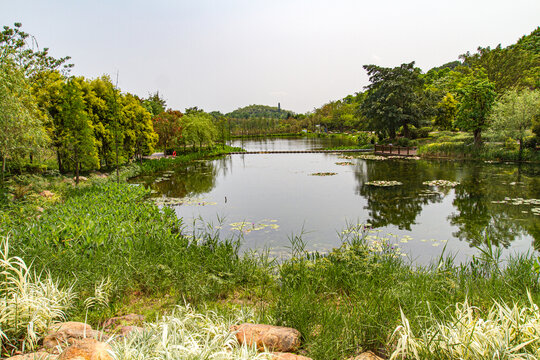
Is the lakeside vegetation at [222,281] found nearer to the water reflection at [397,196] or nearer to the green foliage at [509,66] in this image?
the water reflection at [397,196]

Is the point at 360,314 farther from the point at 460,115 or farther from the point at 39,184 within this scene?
the point at 460,115

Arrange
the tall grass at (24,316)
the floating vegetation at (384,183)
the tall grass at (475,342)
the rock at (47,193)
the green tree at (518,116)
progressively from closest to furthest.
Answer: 1. the tall grass at (475,342)
2. the tall grass at (24,316)
3. the rock at (47,193)
4. the floating vegetation at (384,183)
5. the green tree at (518,116)

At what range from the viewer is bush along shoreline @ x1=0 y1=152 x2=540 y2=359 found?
236 centimetres

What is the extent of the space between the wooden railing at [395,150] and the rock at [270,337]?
2630 cm

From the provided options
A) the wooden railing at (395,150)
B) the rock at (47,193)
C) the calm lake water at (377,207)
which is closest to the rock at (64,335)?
the calm lake water at (377,207)

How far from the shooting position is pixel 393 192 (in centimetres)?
1235

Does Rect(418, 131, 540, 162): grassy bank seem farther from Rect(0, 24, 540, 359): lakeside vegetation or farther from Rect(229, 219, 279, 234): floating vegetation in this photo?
Rect(229, 219, 279, 234): floating vegetation

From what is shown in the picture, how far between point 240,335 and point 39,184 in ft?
33.2

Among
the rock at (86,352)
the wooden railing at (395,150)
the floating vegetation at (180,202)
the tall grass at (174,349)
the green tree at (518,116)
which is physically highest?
the green tree at (518,116)

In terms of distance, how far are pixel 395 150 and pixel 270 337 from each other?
28507mm

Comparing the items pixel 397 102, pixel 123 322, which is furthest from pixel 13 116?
pixel 397 102

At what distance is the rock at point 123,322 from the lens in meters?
3.02

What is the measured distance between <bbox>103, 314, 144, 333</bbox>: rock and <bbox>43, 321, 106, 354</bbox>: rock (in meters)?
0.35

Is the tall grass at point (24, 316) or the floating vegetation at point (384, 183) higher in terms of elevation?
the tall grass at point (24, 316)
